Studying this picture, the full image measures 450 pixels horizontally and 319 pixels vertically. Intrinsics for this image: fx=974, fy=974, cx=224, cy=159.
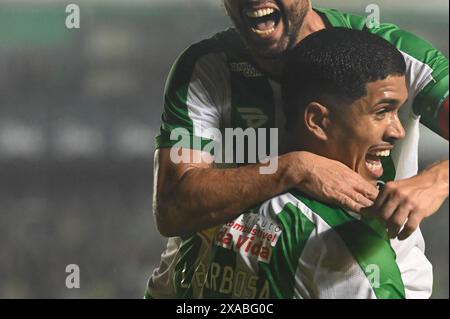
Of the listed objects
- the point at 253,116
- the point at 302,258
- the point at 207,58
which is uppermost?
the point at 207,58

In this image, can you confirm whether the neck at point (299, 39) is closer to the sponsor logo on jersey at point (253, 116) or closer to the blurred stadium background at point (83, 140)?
the sponsor logo on jersey at point (253, 116)

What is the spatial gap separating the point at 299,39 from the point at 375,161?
28 cm

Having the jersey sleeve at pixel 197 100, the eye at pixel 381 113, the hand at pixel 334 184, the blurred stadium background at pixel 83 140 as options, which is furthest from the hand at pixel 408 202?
the jersey sleeve at pixel 197 100

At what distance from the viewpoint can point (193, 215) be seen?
6.43 feet

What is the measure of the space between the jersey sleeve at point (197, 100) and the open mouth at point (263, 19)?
102 mm

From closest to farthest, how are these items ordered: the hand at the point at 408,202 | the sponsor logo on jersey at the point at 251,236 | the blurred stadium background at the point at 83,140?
the hand at the point at 408,202 < the sponsor logo on jersey at the point at 251,236 < the blurred stadium background at the point at 83,140

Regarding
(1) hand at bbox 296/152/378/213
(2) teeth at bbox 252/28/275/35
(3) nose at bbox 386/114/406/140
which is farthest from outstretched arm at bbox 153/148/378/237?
(2) teeth at bbox 252/28/275/35

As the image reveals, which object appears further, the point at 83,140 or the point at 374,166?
the point at 83,140

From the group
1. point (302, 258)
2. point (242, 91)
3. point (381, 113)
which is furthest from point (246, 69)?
point (302, 258)

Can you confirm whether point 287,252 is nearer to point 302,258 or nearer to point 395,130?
point 302,258

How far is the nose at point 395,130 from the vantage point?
1.84m

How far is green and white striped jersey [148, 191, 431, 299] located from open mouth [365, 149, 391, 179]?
0.33 ft

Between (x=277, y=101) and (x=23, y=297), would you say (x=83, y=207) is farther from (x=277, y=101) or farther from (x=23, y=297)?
(x=277, y=101)

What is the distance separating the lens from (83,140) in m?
2.18
